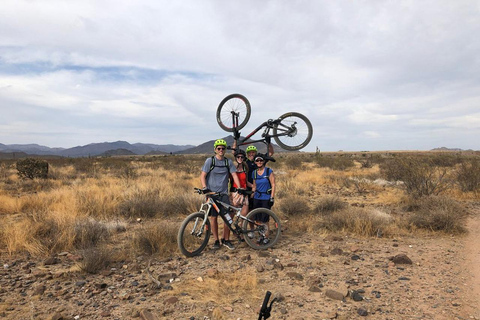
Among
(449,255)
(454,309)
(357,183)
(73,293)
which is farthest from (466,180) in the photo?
(73,293)

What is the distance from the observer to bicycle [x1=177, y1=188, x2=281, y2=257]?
5.64m

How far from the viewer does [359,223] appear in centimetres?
701

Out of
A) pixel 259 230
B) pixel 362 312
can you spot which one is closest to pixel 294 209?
Answer: pixel 259 230

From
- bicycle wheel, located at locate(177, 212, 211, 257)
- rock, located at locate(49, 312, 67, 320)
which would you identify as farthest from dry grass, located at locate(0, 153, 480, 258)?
rock, located at locate(49, 312, 67, 320)

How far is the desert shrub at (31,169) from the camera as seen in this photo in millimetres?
16406

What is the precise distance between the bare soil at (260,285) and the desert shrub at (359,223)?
2.85 feet

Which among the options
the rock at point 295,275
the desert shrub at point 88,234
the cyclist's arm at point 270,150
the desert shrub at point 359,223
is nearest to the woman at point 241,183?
the cyclist's arm at point 270,150

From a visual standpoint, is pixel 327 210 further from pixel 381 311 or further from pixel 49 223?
pixel 49 223

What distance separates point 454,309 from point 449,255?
7.43 ft

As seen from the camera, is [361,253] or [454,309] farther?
[361,253]

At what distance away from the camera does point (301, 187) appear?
13.6 metres

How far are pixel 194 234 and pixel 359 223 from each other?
4093 millimetres

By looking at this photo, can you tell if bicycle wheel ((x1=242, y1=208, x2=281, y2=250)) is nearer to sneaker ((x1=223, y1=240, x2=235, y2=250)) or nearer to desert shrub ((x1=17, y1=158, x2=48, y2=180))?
sneaker ((x1=223, y1=240, x2=235, y2=250))

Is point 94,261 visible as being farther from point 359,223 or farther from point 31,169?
point 31,169
